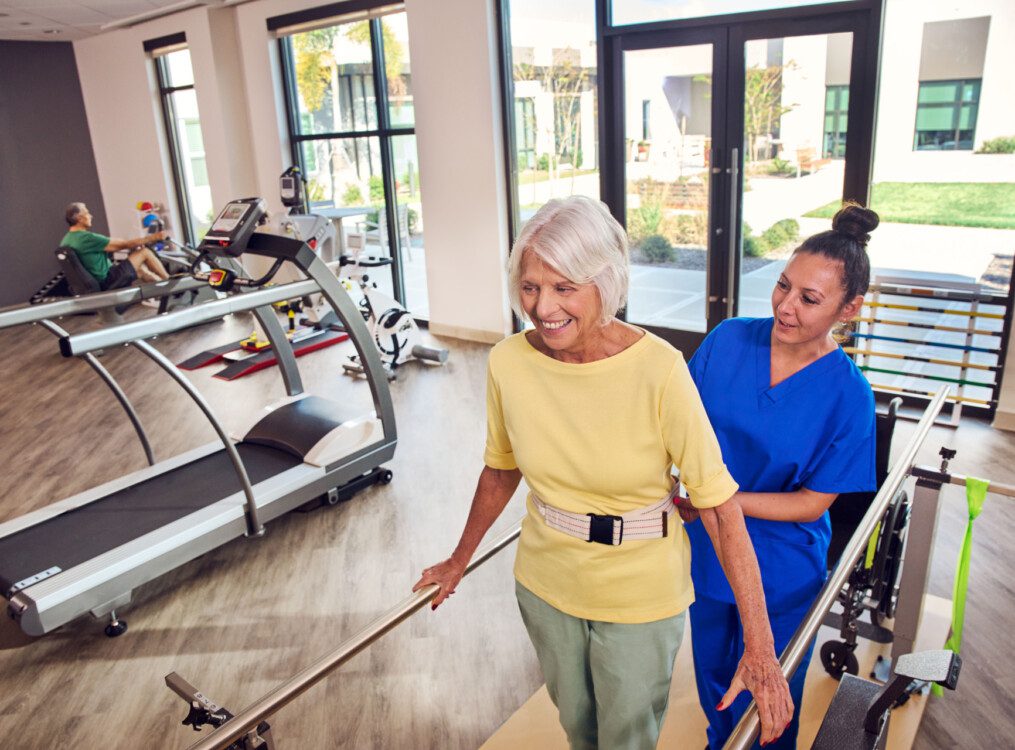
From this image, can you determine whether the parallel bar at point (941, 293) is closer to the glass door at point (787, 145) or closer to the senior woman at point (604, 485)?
the glass door at point (787, 145)

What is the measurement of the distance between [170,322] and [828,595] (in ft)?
8.01

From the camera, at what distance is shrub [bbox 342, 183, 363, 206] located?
7.57 meters

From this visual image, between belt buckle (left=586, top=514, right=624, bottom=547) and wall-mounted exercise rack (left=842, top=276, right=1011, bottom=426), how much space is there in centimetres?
369

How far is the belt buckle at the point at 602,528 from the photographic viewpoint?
1.37 meters

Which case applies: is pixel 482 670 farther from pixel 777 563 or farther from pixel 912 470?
pixel 912 470

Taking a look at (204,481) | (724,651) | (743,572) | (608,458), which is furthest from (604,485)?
(204,481)

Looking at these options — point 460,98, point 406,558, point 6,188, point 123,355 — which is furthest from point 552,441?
point 6,188

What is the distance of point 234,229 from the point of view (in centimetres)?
368

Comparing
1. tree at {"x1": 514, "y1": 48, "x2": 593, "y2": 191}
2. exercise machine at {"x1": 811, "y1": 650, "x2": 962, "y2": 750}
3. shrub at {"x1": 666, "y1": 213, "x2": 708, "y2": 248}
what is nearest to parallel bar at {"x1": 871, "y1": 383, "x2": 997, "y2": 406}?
shrub at {"x1": 666, "y1": 213, "x2": 708, "y2": 248}

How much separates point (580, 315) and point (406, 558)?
243 centimetres

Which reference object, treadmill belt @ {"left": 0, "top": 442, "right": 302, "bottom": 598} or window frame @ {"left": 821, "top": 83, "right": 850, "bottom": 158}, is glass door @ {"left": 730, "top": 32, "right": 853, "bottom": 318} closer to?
window frame @ {"left": 821, "top": 83, "right": 850, "bottom": 158}

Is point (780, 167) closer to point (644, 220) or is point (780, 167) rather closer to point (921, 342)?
point (644, 220)

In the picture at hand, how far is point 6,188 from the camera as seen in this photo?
921cm

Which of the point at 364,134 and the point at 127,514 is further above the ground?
the point at 364,134
